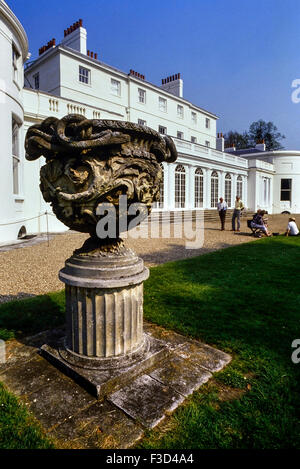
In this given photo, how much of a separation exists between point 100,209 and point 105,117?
579 inches

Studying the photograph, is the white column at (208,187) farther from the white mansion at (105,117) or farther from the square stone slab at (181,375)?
the square stone slab at (181,375)

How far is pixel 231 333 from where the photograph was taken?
10.6ft

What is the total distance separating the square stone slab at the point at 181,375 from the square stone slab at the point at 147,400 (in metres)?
0.06

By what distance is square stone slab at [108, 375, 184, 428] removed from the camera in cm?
194

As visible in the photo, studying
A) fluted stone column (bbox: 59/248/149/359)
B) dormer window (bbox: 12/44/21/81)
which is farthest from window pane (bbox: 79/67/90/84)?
fluted stone column (bbox: 59/248/149/359)

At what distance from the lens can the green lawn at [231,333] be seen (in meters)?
1.84

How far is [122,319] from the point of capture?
8.05 ft

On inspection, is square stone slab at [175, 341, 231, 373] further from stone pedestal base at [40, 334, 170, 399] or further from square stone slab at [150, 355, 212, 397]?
stone pedestal base at [40, 334, 170, 399]

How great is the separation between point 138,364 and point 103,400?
0.41 metres

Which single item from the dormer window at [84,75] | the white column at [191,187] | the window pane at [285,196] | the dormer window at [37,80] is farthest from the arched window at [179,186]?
the window pane at [285,196]

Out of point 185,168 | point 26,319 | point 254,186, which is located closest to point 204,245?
point 26,319

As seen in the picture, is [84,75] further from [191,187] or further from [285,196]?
[285,196]

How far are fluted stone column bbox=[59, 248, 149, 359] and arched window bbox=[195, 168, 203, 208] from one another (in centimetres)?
2095

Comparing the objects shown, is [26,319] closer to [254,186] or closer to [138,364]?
[138,364]
